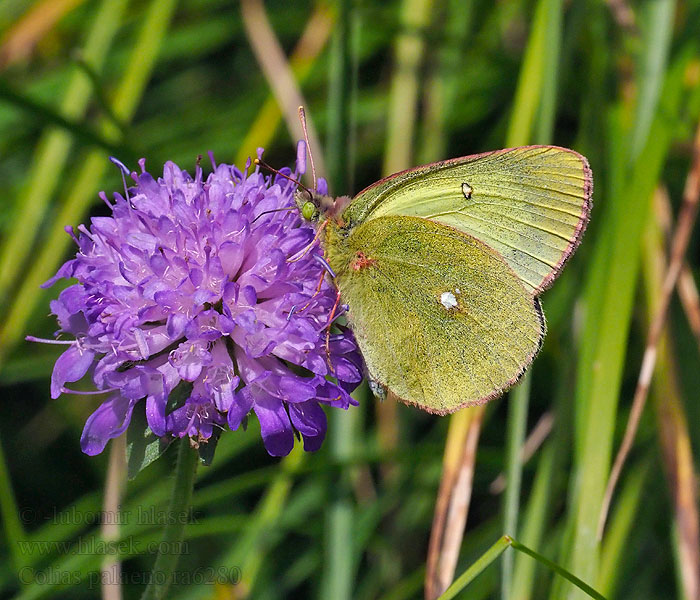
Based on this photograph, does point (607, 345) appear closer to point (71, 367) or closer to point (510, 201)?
point (510, 201)

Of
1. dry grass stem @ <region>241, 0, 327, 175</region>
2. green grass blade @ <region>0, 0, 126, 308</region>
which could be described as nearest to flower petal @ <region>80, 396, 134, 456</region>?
green grass blade @ <region>0, 0, 126, 308</region>

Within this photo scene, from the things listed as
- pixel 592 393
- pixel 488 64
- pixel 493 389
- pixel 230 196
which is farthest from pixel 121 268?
pixel 488 64

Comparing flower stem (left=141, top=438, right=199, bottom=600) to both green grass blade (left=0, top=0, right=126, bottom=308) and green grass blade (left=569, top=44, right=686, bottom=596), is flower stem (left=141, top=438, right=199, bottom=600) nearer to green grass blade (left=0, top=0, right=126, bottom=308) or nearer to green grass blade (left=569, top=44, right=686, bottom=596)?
green grass blade (left=569, top=44, right=686, bottom=596)

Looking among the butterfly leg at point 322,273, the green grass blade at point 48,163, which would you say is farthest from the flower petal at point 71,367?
the green grass blade at point 48,163

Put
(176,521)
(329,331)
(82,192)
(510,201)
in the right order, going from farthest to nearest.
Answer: (82,192) → (510,201) → (329,331) → (176,521)

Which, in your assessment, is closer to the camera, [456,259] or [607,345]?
[456,259]

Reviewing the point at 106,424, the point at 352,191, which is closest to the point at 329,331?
the point at 106,424

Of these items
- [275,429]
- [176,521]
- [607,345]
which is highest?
[275,429]
